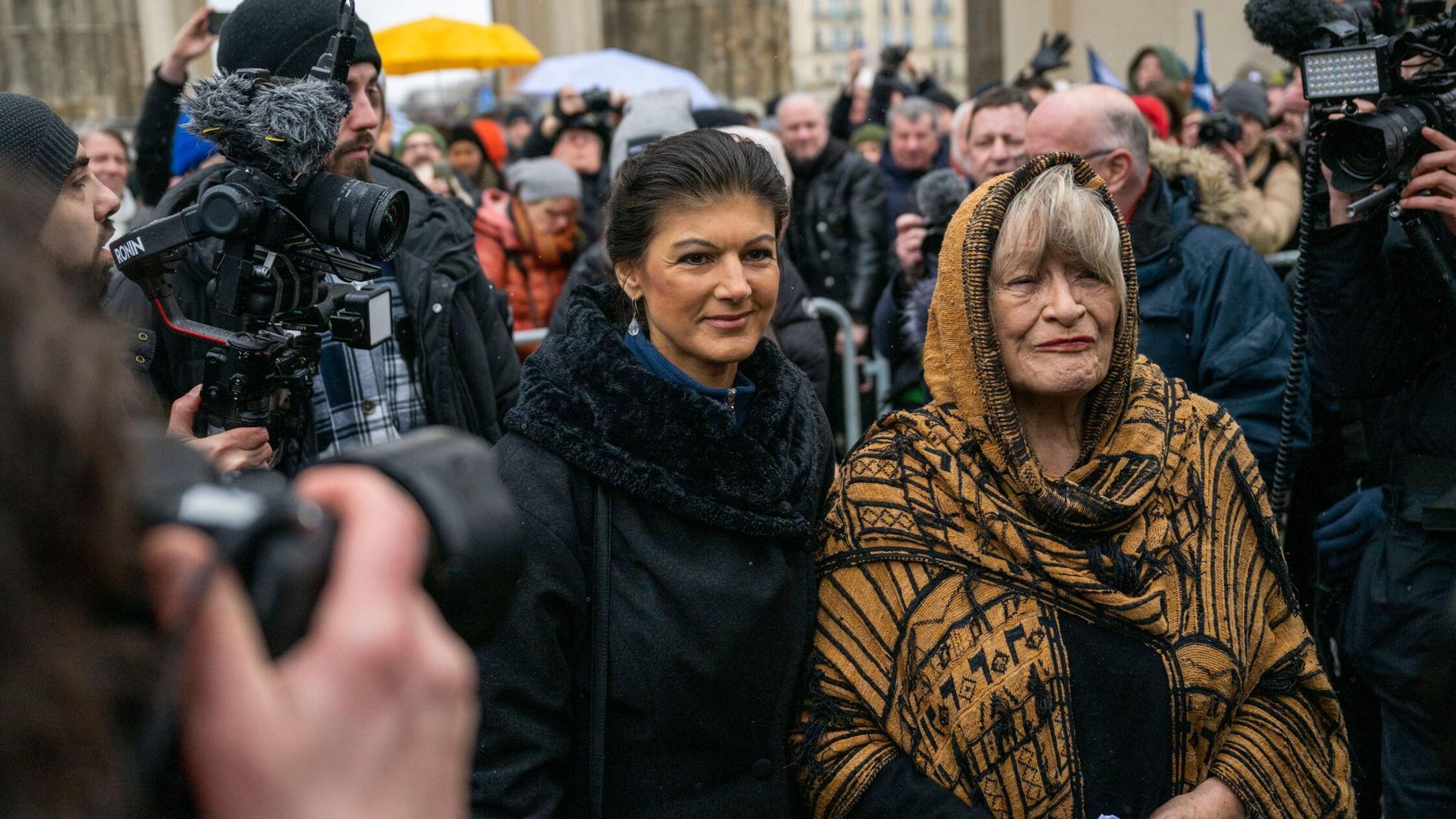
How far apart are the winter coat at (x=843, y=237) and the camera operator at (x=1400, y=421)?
407 cm

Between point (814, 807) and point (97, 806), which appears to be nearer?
point (97, 806)

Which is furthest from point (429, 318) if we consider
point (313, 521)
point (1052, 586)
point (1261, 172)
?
point (1261, 172)

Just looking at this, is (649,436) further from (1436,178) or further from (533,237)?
(533,237)

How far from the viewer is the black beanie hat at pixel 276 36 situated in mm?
3311

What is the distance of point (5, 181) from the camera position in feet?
2.83

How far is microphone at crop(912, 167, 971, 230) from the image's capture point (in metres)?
5.09

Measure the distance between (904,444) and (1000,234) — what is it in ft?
1.53

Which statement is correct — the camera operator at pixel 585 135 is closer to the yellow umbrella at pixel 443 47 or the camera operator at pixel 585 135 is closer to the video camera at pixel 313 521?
the yellow umbrella at pixel 443 47

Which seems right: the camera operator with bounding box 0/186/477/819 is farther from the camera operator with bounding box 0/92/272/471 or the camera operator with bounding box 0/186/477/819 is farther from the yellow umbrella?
the yellow umbrella

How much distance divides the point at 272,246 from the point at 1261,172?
5.77 metres

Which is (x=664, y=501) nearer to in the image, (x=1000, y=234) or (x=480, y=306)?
(x=1000, y=234)

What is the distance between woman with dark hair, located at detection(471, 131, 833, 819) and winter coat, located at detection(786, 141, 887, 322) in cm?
476

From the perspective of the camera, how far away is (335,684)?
0.85 m

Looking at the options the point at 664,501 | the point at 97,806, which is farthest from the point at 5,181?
the point at 664,501
